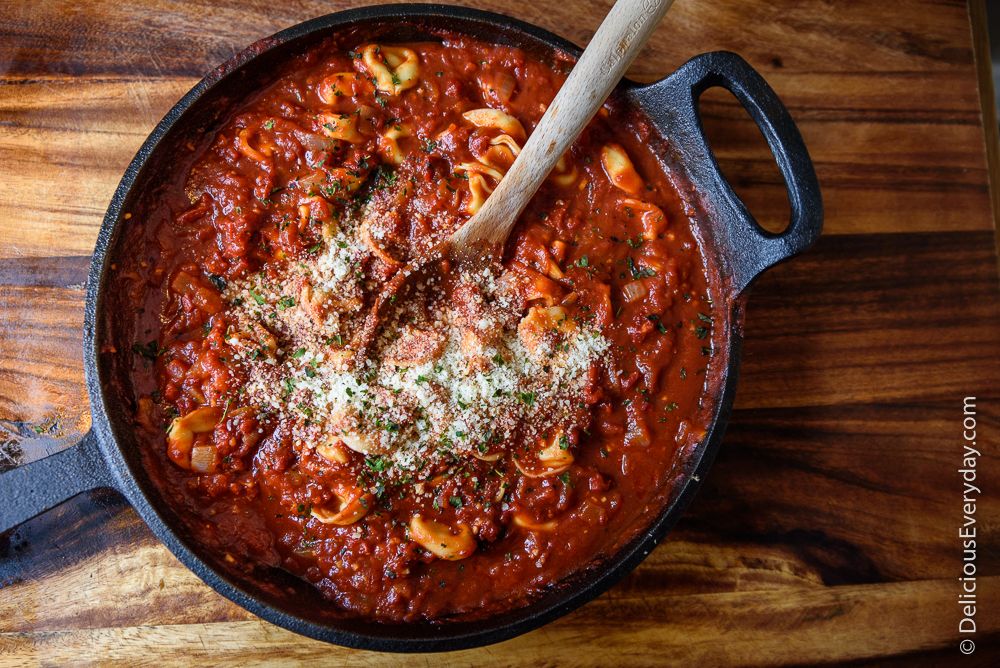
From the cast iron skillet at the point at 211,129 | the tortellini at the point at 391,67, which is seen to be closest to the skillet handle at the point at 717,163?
the cast iron skillet at the point at 211,129

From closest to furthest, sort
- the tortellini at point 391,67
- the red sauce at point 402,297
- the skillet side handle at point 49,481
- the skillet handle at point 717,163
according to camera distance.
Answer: the skillet side handle at point 49,481
the skillet handle at point 717,163
the red sauce at point 402,297
the tortellini at point 391,67

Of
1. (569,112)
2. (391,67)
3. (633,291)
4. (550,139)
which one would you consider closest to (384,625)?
(633,291)

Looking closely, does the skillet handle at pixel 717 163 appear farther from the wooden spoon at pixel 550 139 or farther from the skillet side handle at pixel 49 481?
the skillet side handle at pixel 49 481

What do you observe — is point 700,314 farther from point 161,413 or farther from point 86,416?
point 86,416

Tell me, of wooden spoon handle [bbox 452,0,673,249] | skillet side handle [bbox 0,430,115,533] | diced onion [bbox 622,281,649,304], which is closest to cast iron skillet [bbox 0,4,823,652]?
skillet side handle [bbox 0,430,115,533]

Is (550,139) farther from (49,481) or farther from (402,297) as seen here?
(49,481)

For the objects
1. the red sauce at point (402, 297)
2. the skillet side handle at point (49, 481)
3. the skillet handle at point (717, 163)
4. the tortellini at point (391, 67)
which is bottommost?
the skillet side handle at point (49, 481)

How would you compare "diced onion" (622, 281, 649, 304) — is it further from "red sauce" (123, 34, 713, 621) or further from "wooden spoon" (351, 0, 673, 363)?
"wooden spoon" (351, 0, 673, 363)
